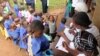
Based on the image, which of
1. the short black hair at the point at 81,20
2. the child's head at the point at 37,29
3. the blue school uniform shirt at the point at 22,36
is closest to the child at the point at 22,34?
the blue school uniform shirt at the point at 22,36

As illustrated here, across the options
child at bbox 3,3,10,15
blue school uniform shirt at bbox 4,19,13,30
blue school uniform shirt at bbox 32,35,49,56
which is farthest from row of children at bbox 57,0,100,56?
child at bbox 3,3,10,15

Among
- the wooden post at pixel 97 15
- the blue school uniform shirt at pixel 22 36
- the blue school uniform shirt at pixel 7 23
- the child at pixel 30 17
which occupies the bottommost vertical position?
the blue school uniform shirt at pixel 22 36

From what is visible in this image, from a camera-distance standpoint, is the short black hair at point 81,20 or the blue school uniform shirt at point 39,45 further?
the blue school uniform shirt at point 39,45

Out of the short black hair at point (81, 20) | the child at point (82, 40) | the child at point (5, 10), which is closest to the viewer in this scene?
the child at point (82, 40)

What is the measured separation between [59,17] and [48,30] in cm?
25

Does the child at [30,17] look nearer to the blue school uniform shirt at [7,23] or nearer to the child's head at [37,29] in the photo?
the blue school uniform shirt at [7,23]

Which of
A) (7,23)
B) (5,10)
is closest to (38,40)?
(7,23)

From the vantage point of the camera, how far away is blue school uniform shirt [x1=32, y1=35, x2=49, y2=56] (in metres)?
A: 2.43

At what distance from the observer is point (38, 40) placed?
7.95 feet

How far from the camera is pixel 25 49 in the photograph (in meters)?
3.14

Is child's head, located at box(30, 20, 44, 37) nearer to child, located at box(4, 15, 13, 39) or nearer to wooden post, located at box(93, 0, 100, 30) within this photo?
wooden post, located at box(93, 0, 100, 30)

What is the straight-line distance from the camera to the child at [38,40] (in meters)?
2.36

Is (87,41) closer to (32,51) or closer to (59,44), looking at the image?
(59,44)

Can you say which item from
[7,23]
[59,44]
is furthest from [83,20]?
[7,23]
